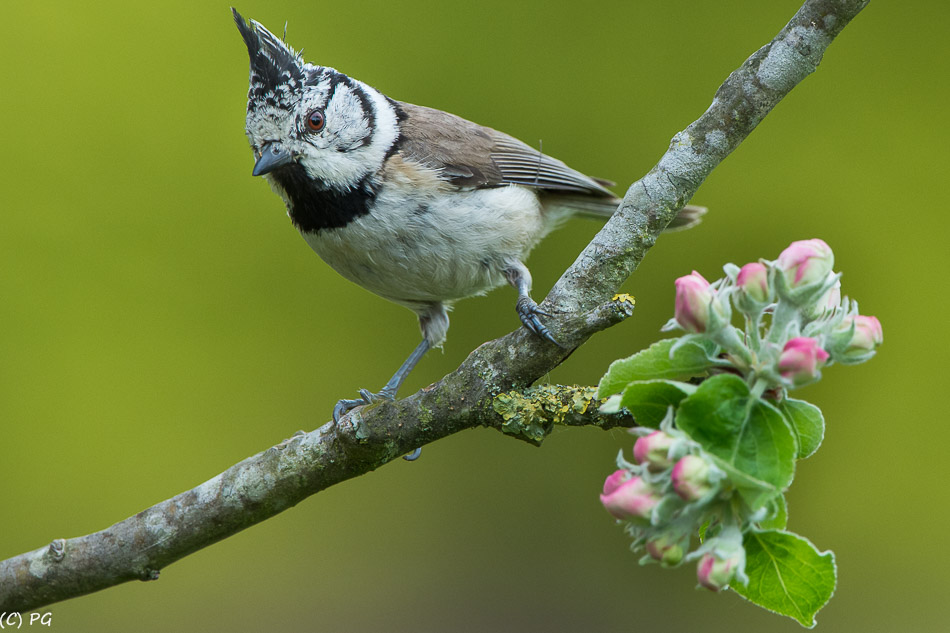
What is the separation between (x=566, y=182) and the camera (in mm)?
3748

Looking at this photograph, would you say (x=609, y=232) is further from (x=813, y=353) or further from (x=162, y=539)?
(x=162, y=539)

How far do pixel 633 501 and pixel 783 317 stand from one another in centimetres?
32

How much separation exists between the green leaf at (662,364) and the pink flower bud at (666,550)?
0.78ft


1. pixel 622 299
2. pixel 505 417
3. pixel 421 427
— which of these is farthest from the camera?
pixel 421 427

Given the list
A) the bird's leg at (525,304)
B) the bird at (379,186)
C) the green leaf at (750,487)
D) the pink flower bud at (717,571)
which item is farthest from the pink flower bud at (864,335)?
the bird at (379,186)

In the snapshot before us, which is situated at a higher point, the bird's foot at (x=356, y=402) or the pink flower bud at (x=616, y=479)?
the bird's foot at (x=356, y=402)

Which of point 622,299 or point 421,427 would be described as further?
point 421,427

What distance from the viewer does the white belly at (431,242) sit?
3.09m

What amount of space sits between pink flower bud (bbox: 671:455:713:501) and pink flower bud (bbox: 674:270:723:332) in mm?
181

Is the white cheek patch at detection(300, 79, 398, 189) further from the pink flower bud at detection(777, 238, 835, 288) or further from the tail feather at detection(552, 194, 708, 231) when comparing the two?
the pink flower bud at detection(777, 238, 835, 288)

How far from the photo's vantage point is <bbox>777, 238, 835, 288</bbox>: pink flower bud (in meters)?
1.11

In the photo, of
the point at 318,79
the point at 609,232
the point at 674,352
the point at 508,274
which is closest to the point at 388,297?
the point at 508,274

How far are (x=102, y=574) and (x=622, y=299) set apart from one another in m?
1.69

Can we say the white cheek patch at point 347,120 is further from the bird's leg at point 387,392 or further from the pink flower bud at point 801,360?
the pink flower bud at point 801,360
